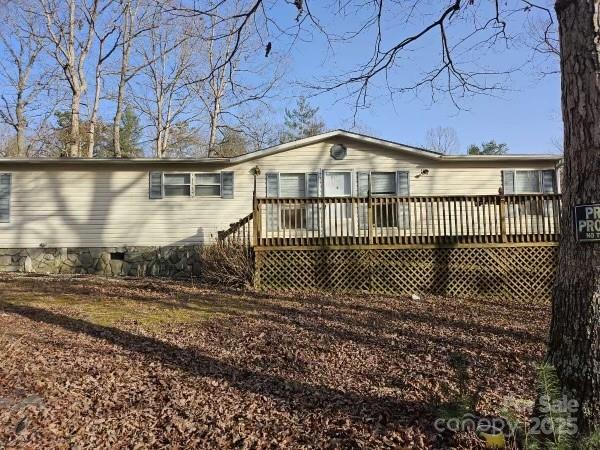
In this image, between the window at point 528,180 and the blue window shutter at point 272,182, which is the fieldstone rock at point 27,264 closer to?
the blue window shutter at point 272,182

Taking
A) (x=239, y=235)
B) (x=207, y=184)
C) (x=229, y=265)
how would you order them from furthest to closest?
(x=207, y=184)
(x=239, y=235)
(x=229, y=265)

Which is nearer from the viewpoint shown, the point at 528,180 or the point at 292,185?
the point at 292,185

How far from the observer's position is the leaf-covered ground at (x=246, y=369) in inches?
117

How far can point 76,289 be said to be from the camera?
8.77 m

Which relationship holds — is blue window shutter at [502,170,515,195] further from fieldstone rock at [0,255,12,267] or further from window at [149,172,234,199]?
fieldstone rock at [0,255,12,267]

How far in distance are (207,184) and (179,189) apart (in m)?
0.77

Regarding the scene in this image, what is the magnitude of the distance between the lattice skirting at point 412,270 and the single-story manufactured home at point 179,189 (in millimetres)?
3241

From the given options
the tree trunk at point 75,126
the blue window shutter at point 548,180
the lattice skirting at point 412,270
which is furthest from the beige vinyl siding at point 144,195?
the tree trunk at point 75,126

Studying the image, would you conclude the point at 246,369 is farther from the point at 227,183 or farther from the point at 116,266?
the point at 116,266

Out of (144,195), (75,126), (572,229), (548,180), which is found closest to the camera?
(572,229)

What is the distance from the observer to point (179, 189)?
12438 millimetres

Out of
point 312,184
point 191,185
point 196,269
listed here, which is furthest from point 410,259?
point 191,185

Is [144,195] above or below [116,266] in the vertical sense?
above

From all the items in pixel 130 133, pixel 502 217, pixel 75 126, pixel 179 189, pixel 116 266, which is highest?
pixel 130 133
